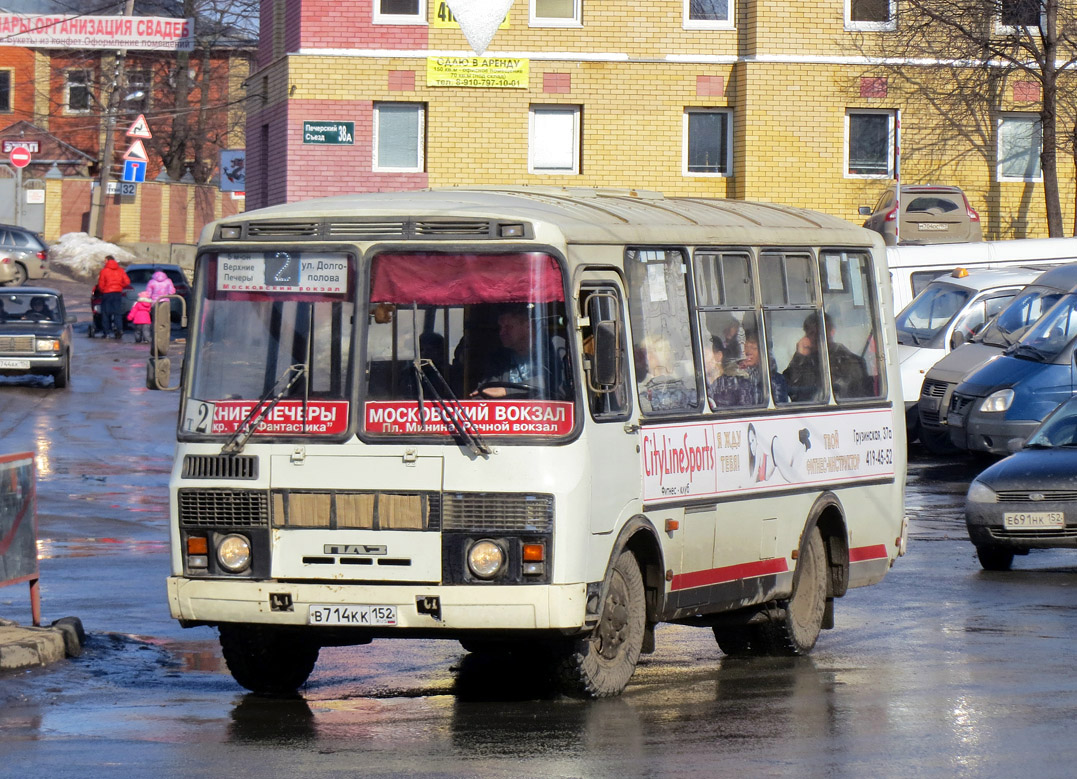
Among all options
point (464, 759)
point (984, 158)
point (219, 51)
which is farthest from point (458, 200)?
point (219, 51)

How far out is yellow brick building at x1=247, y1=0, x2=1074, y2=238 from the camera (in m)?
35.9

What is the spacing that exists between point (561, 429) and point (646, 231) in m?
1.55

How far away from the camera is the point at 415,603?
884cm

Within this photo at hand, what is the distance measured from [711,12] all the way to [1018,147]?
659 cm

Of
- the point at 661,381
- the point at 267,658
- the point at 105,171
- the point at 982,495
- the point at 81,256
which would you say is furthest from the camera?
the point at 105,171

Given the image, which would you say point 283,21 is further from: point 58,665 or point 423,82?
point 58,665

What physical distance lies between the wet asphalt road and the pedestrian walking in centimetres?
2703

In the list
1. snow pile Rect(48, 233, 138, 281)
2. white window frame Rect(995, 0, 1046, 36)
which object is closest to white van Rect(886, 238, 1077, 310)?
white window frame Rect(995, 0, 1046, 36)

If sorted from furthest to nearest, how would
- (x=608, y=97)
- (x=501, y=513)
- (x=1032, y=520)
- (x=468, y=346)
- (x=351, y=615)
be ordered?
(x=608, y=97)
(x=1032, y=520)
(x=468, y=346)
(x=351, y=615)
(x=501, y=513)

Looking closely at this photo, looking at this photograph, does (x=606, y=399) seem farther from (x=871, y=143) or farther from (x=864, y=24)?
(x=871, y=143)

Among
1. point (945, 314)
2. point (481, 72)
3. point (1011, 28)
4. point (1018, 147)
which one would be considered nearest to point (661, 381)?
point (945, 314)

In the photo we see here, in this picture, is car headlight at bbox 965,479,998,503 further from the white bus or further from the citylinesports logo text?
the citylinesports logo text

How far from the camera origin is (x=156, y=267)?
46094mm

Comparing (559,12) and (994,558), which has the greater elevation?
(559,12)
